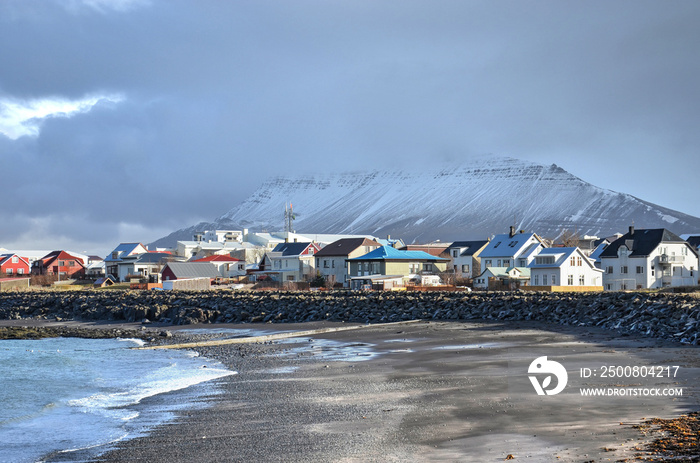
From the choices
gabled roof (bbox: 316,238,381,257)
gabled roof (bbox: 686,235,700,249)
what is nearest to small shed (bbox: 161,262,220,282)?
gabled roof (bbox: 316,238,381,257)

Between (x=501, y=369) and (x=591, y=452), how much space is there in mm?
10573

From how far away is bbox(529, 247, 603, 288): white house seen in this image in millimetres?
74500

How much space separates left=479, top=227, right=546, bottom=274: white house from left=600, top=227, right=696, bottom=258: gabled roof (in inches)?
323

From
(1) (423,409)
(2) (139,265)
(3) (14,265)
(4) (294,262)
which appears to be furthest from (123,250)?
(1) (423,409)

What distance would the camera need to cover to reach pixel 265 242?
158 m

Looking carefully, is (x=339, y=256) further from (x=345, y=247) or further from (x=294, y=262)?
(x=294, y=262)

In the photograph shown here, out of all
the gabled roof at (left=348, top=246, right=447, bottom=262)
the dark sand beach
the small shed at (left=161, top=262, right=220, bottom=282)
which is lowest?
the dark sand beach

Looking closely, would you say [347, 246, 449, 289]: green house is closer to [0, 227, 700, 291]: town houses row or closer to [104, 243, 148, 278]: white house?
[0, 227, 700, 291]: town houses row

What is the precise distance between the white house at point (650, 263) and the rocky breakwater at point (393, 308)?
32709 mm

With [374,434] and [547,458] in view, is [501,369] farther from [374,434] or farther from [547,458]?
[547,458]

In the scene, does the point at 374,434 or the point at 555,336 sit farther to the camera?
the point at 555,336

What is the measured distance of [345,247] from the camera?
96750mm

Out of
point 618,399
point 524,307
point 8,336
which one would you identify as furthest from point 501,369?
point 8,336

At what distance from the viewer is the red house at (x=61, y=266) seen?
12875 centimetres
